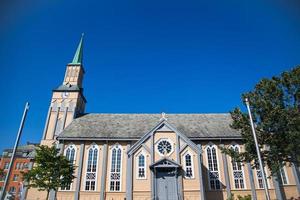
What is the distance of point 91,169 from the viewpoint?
82.3 ft

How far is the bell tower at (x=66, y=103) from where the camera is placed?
1170 inches

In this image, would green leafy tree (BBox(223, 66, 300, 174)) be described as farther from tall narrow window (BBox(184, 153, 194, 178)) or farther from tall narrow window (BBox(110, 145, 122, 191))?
tall narrow window (BBox(110, 145, 122, 191))

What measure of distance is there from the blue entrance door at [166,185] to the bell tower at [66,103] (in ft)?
52.1

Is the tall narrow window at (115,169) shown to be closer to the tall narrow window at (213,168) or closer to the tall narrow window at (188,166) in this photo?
the tall narrow window at (188,166)

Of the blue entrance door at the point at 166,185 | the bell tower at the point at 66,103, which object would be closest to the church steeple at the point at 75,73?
the bell tower at the point at 66,103

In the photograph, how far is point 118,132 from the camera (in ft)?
90.8

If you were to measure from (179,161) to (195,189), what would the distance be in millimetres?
3304

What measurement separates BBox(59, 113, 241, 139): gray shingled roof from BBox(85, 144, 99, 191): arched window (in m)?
1.77

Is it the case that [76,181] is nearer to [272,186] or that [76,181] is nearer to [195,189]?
[195,189]

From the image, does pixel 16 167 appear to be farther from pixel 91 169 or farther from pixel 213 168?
pixel 213 168

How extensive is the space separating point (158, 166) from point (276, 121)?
40.3ft

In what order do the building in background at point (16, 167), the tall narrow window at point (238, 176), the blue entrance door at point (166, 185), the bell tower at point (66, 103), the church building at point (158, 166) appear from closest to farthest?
the blue entrance door at point (166, 185) → the church building at point (158, 166) → the tall narrow window at point (238, 176) → the bell tower at point (66, 103) → the building in background at point (16, 167)

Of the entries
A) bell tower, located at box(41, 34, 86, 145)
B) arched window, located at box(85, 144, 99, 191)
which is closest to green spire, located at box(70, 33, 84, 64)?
bell tower, located at box(41, 34, 86, 145)

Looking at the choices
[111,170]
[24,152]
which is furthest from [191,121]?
[24,152]
